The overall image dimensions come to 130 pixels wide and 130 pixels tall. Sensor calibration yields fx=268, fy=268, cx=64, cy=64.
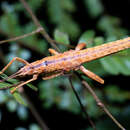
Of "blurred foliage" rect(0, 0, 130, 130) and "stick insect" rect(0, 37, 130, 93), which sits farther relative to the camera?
"blurred foliage" rect(0, 0, 130, 130)

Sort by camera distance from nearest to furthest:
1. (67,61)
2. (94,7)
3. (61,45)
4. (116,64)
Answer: (67,61), (116,64), (61,45), (94,7)

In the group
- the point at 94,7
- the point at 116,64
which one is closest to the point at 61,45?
the point at 94,7

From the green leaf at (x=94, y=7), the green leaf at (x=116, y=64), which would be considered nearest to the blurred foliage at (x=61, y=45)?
the green leaf at (x=94, y=7)

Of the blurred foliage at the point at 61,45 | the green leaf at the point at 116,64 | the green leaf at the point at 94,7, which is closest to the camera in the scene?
the green leaf at the point at 116,64

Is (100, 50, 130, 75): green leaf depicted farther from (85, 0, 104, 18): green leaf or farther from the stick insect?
(85, 0, 104, 18): green leaf

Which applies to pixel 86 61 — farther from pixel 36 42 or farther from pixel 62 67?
pixel 36 42

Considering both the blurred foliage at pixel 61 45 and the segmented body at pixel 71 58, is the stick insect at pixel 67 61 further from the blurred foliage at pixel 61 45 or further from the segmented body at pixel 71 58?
the blurred foliage at pixel 61 45

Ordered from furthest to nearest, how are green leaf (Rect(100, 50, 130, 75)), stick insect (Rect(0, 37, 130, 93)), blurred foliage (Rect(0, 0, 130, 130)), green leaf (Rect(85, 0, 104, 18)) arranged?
green leaf (Rect(85, 0, 104, 18)) → blurred foliage (Rect(0, 0, 130, 130)) → green leaf (Rect(100, 50, 130, 75)) → stick insect (Rect(0, 37, 130, 93))

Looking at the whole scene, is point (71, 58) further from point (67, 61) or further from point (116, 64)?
point (116, 64)

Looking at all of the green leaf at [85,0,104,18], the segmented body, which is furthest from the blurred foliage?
the segmented body
